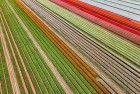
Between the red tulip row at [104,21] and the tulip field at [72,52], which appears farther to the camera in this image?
the red tulip row at [104,21]

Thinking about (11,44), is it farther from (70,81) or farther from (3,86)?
(70,81)

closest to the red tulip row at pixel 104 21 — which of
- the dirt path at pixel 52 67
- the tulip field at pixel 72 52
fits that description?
the tulip field at pixel 72 52

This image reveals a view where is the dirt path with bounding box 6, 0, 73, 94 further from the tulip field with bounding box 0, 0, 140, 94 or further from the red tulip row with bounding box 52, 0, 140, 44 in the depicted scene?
the red tulip row with bounding box 52, 0, 140, 44

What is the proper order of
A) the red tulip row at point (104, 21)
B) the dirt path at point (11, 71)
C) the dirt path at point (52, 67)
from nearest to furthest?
the dirt path at point (52, 67) → the dirt path at point (11, 71) → the red tulip row at point (104, 21)

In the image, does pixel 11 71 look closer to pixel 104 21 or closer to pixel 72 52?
pixel 72 52

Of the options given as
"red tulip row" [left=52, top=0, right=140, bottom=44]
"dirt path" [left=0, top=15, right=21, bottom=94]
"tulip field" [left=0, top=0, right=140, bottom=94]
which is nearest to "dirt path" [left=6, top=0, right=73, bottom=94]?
"tulip field" [left=0, top=0, right=140, bottom=94]

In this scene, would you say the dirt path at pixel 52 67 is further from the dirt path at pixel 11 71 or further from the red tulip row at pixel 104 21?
the red tulip row at pixel 104 21

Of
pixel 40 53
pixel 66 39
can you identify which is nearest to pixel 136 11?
pixel 66 39

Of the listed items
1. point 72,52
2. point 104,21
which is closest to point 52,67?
point 72,52

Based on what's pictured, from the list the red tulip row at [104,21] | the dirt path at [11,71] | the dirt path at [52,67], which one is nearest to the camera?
the dirt path at [52,67]

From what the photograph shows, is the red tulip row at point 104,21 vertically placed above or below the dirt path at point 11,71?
below

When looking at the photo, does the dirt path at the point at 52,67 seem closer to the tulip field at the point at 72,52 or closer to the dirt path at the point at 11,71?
the tulip field at the point at 72,52
